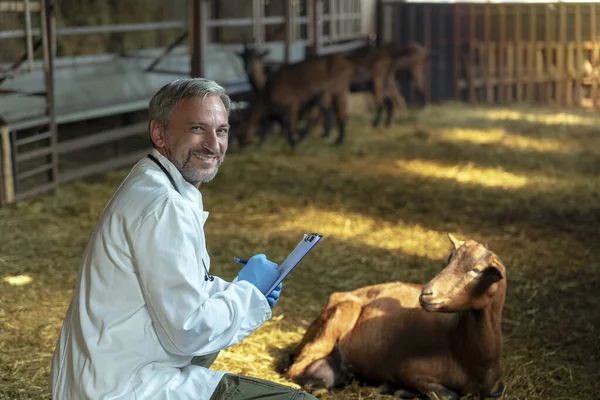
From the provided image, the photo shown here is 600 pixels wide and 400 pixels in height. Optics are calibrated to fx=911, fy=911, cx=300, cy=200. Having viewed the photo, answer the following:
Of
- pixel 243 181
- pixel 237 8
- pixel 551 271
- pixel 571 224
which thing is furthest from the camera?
pixel 237 8

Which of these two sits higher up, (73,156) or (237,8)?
(237,8)

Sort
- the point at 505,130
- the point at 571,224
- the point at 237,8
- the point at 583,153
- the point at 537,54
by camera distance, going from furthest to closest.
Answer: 1. the point at 537,54
2. the point at 237,8
3. the point at 505,130
4. the point at 583,153
5. the point at 571,224

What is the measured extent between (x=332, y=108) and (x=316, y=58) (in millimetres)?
1235

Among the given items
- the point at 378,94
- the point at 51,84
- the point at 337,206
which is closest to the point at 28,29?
the point at 51,84

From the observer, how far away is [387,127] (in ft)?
47.3

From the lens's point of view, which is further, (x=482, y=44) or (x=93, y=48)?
(x=482, y=44)

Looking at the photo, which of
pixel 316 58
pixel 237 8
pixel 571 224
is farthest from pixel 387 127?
pixel 571 224

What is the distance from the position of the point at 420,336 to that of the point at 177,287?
1.79 metres

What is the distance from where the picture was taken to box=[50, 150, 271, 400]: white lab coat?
242 centimetres

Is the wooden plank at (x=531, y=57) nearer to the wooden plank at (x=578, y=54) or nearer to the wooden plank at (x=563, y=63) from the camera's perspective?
the wooden plank at (x=563, y=63)

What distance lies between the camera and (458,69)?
59.3ft

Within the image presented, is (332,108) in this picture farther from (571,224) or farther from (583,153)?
(571,224)

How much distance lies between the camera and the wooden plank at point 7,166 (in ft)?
26.3

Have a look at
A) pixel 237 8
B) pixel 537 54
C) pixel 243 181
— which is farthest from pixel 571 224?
pixel 537 54
